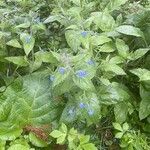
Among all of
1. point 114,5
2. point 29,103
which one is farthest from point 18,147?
point 114,5

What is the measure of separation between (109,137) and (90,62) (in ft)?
2.16

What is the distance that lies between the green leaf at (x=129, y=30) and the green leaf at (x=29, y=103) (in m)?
0.59

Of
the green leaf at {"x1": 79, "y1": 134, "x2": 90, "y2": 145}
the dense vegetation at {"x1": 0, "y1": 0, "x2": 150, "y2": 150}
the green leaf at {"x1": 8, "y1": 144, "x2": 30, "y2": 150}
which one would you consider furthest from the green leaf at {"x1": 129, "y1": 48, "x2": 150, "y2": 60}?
the green leaf at {"x1": 8, "y1": 144, "x2": 30, "y2": 150}

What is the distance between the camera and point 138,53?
249cm

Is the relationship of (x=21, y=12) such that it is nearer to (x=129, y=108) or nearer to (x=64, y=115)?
(x=64, y=115)

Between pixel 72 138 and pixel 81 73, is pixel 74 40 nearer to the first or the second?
pixel 81 73

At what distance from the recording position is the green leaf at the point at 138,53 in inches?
97.0

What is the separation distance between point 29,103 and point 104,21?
→ 759 millimetres

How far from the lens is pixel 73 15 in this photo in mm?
2473

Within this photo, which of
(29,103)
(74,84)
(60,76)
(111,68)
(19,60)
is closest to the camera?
(60,76)

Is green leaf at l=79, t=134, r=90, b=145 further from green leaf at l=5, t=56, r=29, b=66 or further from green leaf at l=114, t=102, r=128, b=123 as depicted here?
green leaf at l=5, t=56, r=29, b=66

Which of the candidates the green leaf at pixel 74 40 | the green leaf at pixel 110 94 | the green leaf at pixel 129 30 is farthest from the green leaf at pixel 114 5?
the green leaf at pixel 110 94

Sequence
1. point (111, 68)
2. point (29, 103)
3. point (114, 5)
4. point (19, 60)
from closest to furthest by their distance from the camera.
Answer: point (111, 68) < point (19, 60) < point (29, 103) < point (114, 5)

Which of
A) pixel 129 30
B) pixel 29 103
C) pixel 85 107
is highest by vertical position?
pixel 129 30
